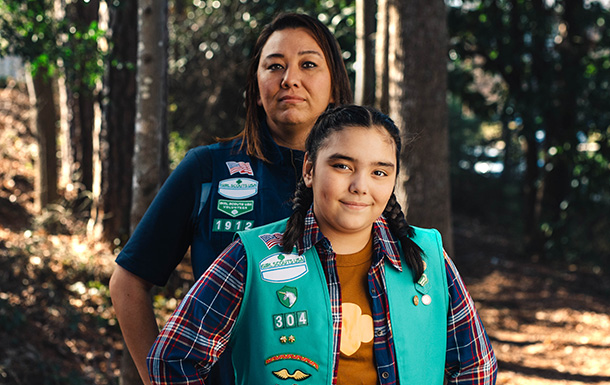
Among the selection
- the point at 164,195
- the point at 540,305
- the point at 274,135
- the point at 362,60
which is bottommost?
the point at 540,305

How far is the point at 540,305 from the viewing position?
996 centimetres

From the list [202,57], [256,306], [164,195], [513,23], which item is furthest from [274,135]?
[513,23]

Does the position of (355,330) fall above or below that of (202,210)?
below

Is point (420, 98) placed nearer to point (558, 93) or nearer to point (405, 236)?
point (405, 236)

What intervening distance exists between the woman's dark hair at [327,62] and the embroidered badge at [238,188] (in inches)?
4.2

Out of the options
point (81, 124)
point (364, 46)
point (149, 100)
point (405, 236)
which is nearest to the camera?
point (405, 236)

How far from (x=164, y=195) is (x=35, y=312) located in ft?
16.3

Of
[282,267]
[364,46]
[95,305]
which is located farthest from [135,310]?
[95,305]

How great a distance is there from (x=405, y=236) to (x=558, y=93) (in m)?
10.4

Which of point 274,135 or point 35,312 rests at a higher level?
point 274,135

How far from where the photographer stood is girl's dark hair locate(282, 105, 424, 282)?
2.00 meters

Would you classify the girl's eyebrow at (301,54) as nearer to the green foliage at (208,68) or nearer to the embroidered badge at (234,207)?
the embroidered badge at (234,207)

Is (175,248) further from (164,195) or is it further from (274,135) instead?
(274,135)

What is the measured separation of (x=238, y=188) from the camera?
2.26 metres
